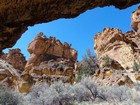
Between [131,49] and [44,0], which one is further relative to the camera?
[131,49]

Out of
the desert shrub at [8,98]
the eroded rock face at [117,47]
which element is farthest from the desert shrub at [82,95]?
the eroded rock face at [117,47]

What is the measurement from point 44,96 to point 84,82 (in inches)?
119

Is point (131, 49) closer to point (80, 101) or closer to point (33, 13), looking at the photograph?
point (80, 101)

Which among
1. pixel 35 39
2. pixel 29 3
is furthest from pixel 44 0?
pixel 35 39

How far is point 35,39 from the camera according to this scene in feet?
144

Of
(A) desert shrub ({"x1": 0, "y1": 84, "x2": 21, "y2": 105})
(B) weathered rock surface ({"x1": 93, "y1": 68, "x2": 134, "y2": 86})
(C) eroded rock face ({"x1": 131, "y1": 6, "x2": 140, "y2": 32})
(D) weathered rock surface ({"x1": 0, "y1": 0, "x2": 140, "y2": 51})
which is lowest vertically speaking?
(D) weathered rock surface ({"x1": 0, "y1": 0, "x2": 140, "y2": 51})

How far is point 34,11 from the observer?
3219 mm

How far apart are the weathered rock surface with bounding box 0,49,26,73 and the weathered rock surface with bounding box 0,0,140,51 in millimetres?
39219

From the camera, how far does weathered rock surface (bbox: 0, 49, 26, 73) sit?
137ft

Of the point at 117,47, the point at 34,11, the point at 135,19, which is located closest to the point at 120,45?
the point at 117,47

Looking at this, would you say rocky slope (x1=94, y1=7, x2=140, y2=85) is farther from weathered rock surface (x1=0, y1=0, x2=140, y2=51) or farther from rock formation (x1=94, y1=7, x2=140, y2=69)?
weathered rock surface (x1=0, y1=0, x2=140, y2=51)

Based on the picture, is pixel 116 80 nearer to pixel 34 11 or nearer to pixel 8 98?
pixel 8 98

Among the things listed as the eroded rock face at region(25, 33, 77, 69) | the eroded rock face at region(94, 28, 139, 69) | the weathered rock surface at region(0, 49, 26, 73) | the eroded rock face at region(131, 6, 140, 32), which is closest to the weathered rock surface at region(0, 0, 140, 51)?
the eroded rock face at region(94, 28, 139, 69)

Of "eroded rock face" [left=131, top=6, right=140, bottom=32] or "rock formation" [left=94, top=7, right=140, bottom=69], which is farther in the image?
"eroded rock face" [left=131, top=6, right=140, bottom=32]
